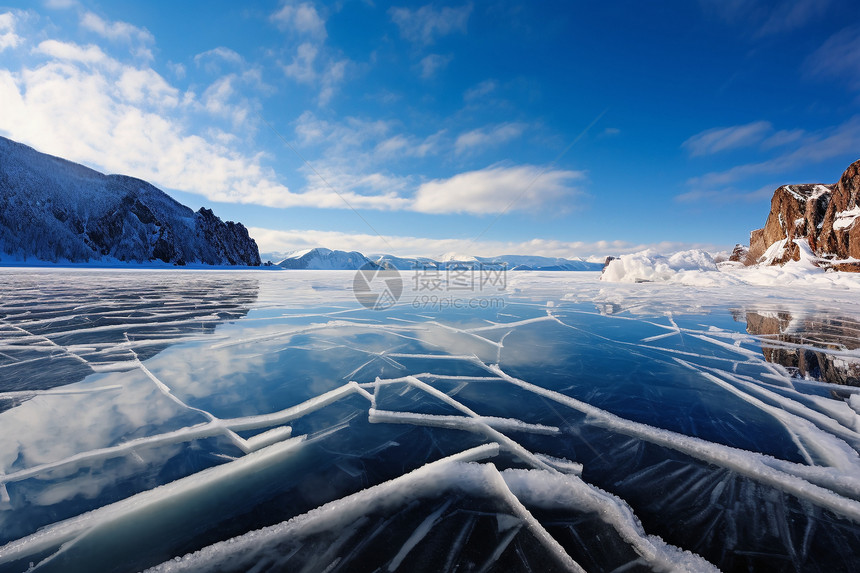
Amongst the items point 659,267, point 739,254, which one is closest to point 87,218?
point 659,267

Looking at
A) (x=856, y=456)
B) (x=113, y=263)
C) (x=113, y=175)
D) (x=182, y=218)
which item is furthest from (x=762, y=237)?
(x=113, y=175)

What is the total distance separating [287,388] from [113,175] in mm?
135249

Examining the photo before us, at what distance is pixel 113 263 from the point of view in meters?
76.8

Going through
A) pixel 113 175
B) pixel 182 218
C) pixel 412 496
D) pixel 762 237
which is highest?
pixel 113 175

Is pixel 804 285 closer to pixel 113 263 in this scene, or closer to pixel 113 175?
pixel 113 263

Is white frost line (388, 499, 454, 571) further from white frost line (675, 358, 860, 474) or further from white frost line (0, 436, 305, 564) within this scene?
white frost line (675, 358, 860, 474)

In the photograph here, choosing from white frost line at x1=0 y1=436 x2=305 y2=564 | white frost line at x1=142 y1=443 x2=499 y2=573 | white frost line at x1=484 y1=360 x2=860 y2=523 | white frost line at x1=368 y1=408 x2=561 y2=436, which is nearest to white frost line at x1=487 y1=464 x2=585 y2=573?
white frost line at x1=142 y1=443 x2=499 y2=573

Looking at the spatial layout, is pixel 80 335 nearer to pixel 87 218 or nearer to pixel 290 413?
pixel 290 413

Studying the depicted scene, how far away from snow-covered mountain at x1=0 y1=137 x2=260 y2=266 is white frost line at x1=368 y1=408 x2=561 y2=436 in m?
100

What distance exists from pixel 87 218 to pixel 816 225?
434 ft

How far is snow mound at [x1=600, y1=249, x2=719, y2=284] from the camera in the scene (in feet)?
80.7

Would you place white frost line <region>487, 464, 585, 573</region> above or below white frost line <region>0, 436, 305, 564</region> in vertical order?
above

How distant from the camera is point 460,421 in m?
2.68

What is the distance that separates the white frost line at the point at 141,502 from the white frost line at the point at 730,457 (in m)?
2.47
